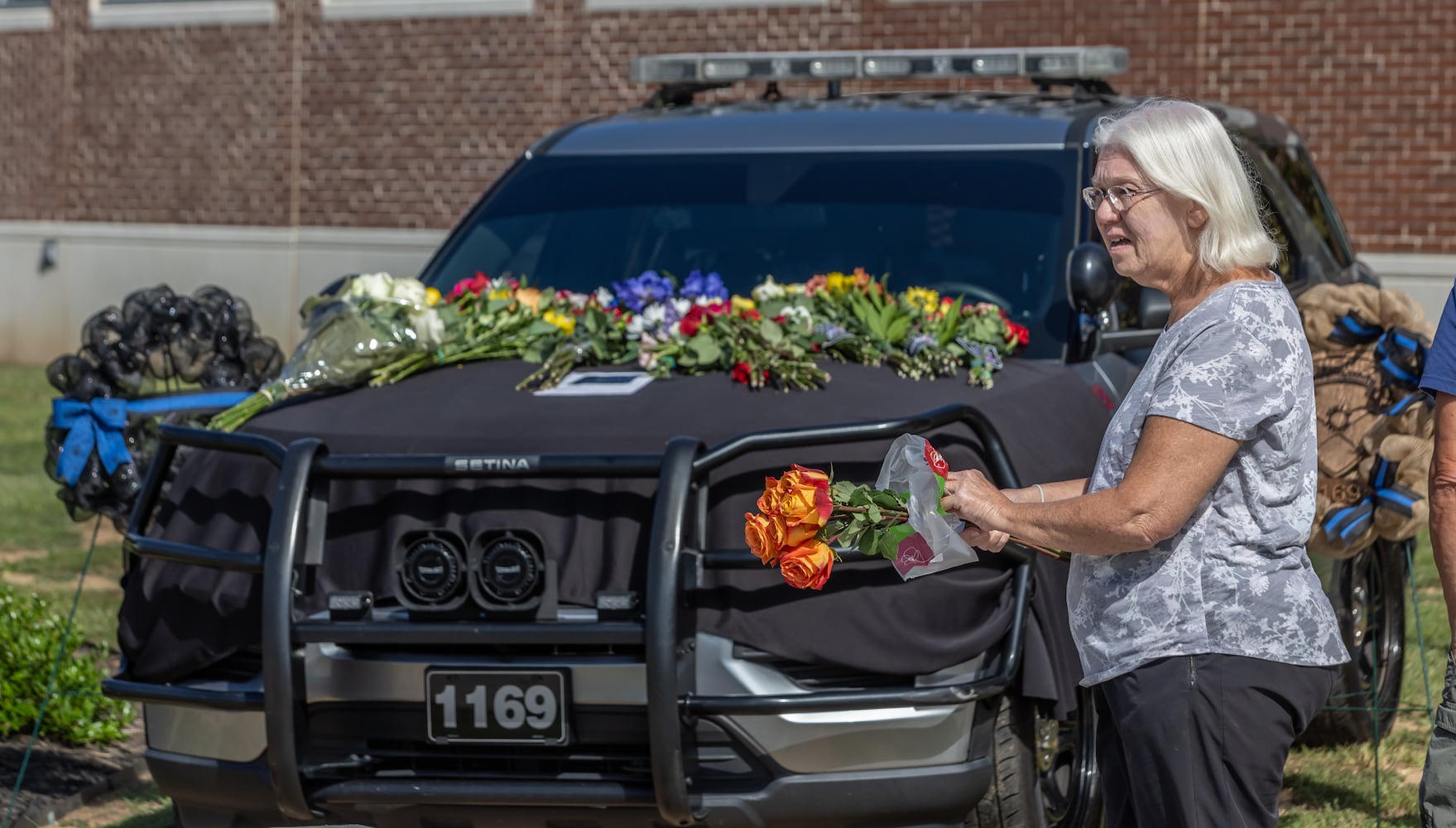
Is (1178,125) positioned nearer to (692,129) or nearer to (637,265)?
(637,265)

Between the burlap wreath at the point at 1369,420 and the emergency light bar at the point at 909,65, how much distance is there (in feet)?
4.68

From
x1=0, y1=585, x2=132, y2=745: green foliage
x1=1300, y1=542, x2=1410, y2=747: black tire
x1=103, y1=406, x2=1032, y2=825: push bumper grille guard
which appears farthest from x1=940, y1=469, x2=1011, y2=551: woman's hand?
x1=0, y1=585, x2=132, y2=745: green foliage

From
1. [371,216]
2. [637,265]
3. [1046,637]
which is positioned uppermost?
[637,265]

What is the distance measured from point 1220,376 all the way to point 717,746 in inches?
62.5

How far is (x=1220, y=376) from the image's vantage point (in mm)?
2807

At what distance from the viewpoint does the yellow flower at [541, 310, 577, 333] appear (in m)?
5.03

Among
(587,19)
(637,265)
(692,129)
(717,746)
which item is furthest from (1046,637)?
(587,19)

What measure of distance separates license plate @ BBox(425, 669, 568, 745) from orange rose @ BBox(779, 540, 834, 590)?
117 cm

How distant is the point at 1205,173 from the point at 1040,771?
6.05ft

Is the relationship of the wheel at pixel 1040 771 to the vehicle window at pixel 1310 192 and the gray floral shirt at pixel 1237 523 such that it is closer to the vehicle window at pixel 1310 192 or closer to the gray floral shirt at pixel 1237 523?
the gray floral shirt at pixel 1237 523

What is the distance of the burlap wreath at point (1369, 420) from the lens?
5.05 metres

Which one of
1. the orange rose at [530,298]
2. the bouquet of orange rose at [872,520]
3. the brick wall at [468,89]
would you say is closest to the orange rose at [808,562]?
the bouquet of orange rose at [872,520]

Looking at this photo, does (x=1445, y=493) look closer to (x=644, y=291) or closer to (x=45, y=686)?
(x=644, y=291)

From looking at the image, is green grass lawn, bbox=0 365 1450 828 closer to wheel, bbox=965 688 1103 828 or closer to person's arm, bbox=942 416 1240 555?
wheel, bbox=965 688 1103 828
